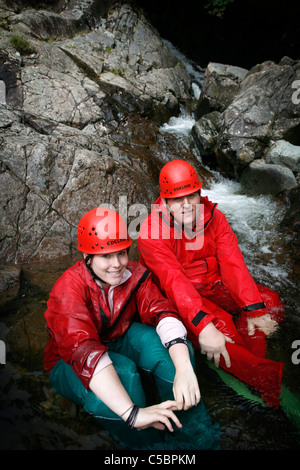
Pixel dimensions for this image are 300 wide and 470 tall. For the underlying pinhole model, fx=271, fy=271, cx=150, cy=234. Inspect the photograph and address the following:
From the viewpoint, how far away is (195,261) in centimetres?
315

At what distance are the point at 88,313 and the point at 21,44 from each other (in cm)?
910

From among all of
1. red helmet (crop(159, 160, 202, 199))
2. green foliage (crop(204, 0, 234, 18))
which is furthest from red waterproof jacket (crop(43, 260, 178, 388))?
green foliage (crop(204, 0, 234, 18))

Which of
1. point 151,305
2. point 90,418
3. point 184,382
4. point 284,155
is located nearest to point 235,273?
point 151,305

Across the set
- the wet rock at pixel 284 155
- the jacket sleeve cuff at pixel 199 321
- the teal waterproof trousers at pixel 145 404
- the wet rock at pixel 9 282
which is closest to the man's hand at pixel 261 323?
the jacket sleeve cuff at pixel 199 321

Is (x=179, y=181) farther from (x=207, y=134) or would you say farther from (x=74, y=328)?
(x=207, y=134)

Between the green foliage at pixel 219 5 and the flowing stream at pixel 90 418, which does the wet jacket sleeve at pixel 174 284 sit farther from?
the green foliage at pixel 219 5

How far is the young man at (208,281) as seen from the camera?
2.32m

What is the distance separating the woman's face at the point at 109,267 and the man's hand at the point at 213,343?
0.90 metres

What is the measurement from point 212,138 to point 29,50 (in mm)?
6065

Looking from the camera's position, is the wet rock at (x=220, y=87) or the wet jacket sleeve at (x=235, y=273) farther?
the wet rock at (x=220, y=87)

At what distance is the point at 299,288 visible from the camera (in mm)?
3998

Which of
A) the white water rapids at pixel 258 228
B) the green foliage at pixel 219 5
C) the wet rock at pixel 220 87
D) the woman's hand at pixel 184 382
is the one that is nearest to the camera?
the woman's hand at pixel 184 382

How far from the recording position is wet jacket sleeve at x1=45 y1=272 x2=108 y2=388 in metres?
1.81

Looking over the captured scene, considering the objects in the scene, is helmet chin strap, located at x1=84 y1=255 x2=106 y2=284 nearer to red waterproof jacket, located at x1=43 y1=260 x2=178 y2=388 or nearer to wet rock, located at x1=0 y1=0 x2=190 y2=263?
red waterproof jacket, located at x1=43 y1=260 x2=178 y2=388
